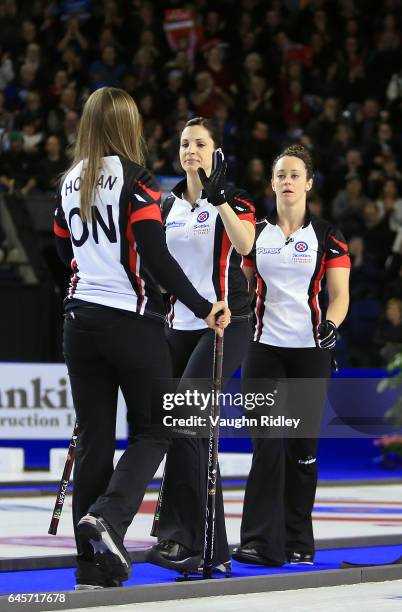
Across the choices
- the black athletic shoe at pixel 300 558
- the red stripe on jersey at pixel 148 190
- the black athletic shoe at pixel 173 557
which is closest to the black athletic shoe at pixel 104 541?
the black athletic shoe at pixel 173 557

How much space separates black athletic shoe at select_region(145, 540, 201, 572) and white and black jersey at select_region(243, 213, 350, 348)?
1.21 metres

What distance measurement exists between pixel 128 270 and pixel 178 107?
13.0 meters

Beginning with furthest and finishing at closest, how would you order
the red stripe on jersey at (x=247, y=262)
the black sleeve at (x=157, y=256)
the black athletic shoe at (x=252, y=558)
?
the red stripe on jersey at (x=247, y=262) < the black athletic shoe at (x=252, y=558) < the black sleeve at (x=157, y=256)

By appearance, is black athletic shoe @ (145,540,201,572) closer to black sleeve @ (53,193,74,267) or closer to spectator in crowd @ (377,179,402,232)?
black sleeve @ (53,193,74,267)

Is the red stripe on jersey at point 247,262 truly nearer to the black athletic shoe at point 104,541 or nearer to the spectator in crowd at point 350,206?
the black athletic shoe at point 104,541

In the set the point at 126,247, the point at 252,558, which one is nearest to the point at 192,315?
the point at 126,247

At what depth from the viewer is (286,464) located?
6801mm

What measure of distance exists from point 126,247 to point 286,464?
1941 mm

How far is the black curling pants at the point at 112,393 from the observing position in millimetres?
5309

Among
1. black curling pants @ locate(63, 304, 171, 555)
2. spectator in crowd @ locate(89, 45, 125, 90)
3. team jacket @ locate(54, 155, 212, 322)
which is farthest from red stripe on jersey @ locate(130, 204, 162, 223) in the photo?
spectator in crowd @ locate(89, 45, 125, 90)

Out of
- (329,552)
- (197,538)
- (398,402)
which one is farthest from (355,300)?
(197,538)

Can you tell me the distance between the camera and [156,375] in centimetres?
539

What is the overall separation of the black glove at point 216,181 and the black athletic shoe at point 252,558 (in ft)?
5.88

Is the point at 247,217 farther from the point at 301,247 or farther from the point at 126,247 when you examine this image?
the point at 126,247
